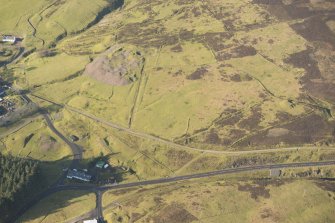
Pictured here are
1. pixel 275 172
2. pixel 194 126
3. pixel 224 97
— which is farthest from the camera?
pixel 224 97

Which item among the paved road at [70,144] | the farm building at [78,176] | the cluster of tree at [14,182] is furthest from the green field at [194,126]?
the cluster of tree at [14,182]

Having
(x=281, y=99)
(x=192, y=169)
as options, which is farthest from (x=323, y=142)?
(x=192, y=169)

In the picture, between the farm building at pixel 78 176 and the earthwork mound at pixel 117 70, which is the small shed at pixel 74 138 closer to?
the farm building at pixel 78 176

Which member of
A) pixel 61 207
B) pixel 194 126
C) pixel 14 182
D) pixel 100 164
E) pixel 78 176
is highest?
pixel 14 182

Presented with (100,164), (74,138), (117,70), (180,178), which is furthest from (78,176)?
(117,70)

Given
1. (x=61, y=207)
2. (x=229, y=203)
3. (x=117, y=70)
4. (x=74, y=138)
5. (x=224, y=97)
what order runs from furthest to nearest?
1. (x=117, y=70)
2. (x=224, y=97)
3. (x=74, y=138)
4. (x=61, y=207)
5. (x=229, y=203)

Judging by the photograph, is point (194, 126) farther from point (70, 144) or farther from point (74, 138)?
point (70, 144)
